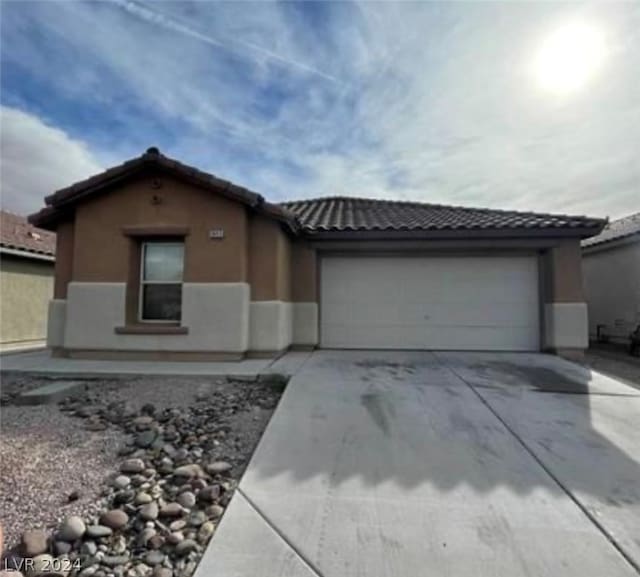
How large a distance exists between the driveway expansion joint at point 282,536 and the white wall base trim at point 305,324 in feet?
22.9

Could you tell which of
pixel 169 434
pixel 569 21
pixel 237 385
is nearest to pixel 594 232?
pixel 569 21

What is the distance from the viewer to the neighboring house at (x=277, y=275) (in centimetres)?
854

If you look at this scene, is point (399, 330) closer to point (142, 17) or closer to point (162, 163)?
point (162, 163)

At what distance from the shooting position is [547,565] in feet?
7.83

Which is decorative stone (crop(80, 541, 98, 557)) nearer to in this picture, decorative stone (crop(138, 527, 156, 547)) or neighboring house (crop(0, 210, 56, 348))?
decorative stone (crop(138, 527, 156, 547))

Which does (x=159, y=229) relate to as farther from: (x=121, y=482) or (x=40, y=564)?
(x=40, y=564)

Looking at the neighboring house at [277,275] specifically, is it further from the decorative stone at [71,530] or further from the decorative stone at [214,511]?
the decorative stone at [71,530]

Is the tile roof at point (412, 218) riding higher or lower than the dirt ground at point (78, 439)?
higher

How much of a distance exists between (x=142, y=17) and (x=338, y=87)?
4759 millimetres

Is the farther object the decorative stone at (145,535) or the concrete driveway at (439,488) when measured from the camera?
the decorative stone at (145,535)

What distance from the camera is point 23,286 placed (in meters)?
13.8

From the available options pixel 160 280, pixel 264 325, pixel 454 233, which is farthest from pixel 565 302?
pixel 160 280

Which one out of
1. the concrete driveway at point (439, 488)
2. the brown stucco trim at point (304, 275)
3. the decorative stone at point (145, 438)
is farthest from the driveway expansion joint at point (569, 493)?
the brown stucco trim at point (304, 275)

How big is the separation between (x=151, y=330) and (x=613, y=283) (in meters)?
15.2
